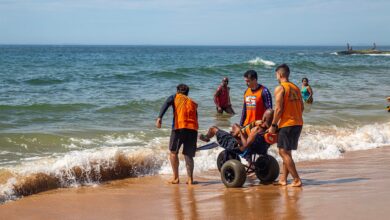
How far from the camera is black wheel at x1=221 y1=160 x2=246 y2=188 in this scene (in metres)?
7.11

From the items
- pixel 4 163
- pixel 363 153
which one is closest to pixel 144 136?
pixel 4 163

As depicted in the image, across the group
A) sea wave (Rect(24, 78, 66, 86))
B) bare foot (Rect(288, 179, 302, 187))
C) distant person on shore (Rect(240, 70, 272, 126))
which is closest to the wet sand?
bare foot (Rect(288, 179, 302, 187))

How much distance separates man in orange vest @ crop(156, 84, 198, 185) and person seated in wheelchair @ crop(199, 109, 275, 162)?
0.28 m

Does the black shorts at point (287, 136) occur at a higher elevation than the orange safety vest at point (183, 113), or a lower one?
lower

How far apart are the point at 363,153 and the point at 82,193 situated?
17.9 ft

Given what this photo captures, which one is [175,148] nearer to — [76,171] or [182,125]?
[182,125]

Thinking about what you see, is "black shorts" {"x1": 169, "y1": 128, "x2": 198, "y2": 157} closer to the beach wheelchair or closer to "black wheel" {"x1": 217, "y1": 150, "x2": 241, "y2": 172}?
the beach wheelchair

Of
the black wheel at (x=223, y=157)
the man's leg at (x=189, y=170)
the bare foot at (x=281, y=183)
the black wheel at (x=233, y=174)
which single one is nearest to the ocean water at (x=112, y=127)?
the black wheel at (x=223, y=157)

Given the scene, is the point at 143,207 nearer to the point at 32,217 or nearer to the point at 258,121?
the point at 32,217

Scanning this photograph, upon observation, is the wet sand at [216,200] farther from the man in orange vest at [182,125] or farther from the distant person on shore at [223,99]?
the distant person on shore at [223,99]

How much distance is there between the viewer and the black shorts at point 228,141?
24.1ft

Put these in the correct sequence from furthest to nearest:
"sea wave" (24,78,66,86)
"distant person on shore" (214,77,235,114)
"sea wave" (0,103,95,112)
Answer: "sea wave" (24,78,66,86) < "sea wave" (0,103,95,112) < "distant person on shore" (214,77,235,114)

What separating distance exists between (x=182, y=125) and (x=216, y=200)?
4.78 ft

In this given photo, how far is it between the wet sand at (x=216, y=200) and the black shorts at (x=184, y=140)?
48 centimetres
